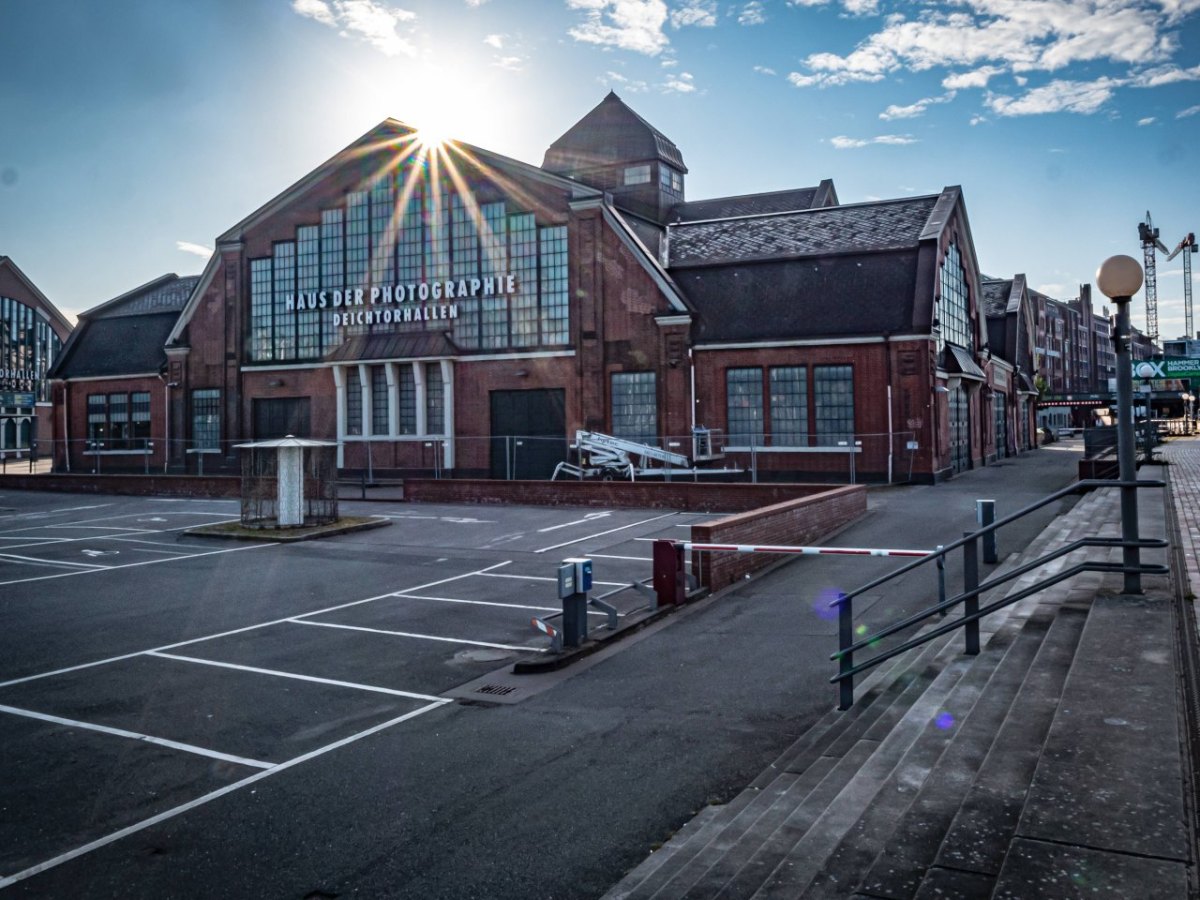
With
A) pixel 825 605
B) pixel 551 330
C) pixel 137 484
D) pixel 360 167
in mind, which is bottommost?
pixel 825 605

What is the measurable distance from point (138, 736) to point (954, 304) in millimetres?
36065

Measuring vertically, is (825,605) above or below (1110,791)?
below

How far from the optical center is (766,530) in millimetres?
16766

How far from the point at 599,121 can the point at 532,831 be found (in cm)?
4955

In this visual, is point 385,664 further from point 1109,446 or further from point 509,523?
point 1109,446

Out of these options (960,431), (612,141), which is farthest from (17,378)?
(960,431)

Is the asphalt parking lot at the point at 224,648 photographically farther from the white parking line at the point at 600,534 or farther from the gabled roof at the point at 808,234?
the gabled roof at the point at 808,234

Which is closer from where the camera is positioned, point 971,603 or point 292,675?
point 971,603

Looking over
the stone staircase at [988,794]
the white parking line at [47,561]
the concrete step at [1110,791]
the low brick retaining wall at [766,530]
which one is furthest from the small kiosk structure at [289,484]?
the concrete step at [1110,791]

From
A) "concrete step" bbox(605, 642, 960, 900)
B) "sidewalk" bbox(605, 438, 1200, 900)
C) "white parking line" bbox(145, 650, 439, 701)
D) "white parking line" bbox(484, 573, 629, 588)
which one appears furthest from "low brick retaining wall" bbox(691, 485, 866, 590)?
"sidewalk" bbox(605, 438, 1200, 900)

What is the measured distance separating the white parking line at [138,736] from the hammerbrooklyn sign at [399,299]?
30.9m

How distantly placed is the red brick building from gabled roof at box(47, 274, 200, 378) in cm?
120

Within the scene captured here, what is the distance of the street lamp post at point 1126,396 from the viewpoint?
792 centimetres

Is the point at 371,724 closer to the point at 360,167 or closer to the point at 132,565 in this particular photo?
the point at 132,565
